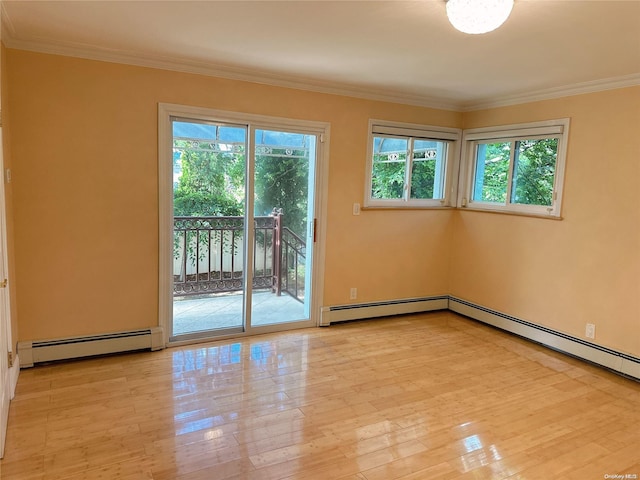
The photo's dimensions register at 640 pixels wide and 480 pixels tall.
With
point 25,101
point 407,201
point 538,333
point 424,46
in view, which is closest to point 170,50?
point 25,101

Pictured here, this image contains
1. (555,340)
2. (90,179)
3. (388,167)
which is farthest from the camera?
(388,167)

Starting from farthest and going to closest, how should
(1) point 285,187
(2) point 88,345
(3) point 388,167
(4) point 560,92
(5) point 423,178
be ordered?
1. (5) point 423,178
2. (3) point 388,167
3. (1) point 285,187
4. (4) point 560,92
5. (2) point 88,345

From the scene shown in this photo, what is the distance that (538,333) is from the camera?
3.96 meters

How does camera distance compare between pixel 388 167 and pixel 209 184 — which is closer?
pixel 209 184

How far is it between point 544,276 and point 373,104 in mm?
2302

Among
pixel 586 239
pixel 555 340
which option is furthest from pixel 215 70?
pixel 555 340

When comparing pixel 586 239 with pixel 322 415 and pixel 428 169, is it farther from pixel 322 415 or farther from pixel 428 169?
pixel 322 415

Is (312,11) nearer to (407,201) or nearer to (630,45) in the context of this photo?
(630,45)

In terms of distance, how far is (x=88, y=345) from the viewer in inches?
Answer: 128

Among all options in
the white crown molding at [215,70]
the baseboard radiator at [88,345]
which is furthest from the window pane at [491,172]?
the baseboard radiator at [88,345]

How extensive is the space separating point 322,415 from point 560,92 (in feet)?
10.9

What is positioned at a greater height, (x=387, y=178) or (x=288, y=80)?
(x=288, y=80)

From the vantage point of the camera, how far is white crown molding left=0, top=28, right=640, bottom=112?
2.89 meters

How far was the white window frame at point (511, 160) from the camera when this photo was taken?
12.2 ft
